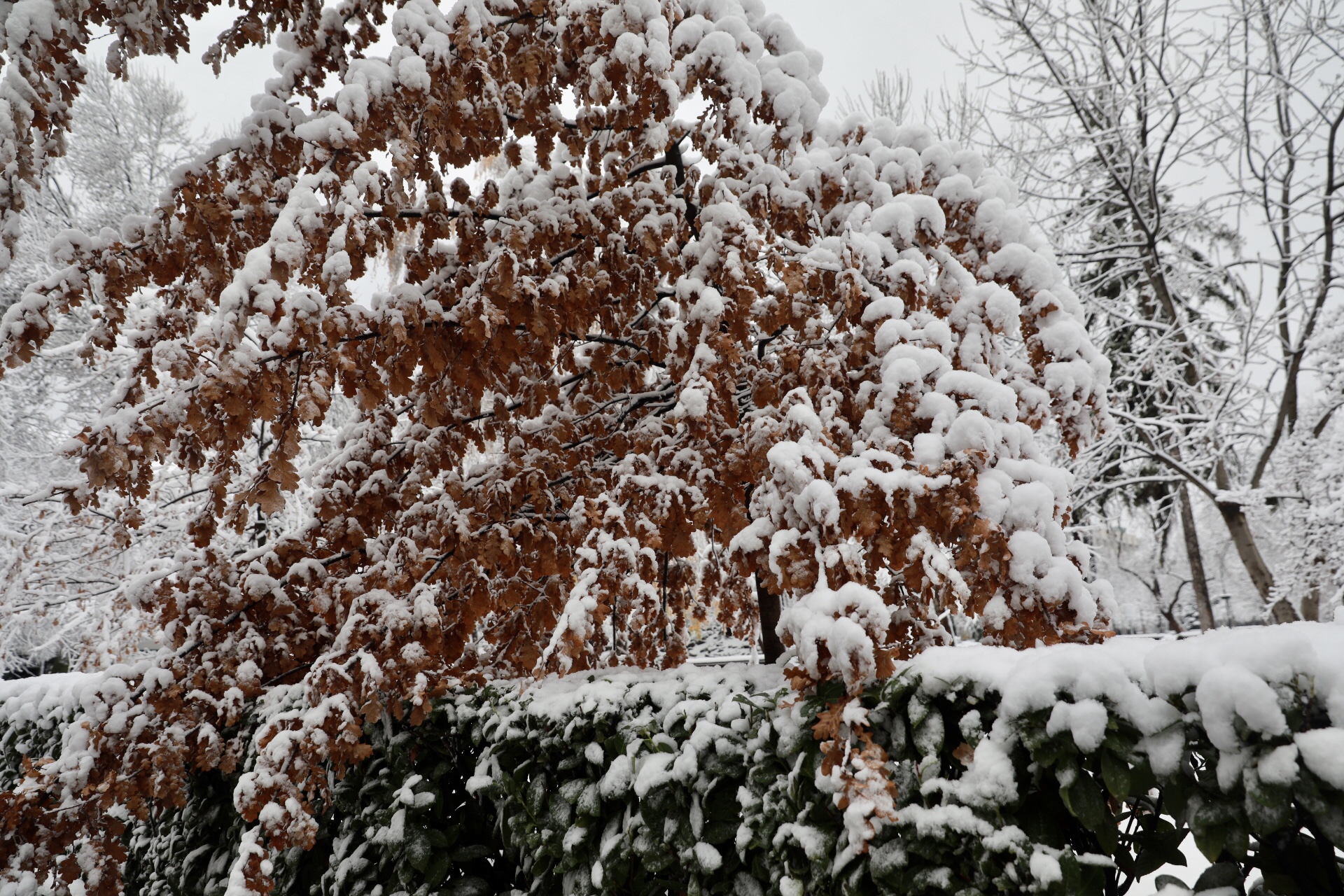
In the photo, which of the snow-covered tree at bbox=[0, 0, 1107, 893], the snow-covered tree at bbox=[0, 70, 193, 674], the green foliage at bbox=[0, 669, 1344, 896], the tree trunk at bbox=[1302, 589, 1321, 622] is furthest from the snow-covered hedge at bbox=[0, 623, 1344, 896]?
the tree trunk at bbox=[1302, 589, 1321, 622]

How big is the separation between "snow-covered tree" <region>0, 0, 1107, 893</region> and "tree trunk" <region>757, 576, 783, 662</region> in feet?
2.21

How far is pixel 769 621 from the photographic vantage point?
3588mm

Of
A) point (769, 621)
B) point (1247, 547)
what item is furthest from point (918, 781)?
point (1247, 547)

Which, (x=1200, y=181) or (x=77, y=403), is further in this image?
(x=77, y=403)

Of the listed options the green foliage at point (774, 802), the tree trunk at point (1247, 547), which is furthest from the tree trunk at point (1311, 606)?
the green foliage at point (774, 802)

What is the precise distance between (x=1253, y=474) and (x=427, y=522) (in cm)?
860

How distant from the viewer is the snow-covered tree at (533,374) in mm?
2043

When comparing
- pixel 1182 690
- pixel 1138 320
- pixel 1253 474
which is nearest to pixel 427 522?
pixel 1182 690

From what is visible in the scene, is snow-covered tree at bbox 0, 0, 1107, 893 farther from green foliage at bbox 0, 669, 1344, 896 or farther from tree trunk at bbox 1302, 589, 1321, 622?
tree trunk at bbox 1302, 589, 1321, 622

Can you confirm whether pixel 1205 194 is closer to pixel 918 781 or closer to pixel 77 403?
pixel 918 781

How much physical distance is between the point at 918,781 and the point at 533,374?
2258 millimetres

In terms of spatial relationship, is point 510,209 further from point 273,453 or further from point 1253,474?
point 1253,474

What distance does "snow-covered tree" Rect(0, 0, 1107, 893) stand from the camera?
6.70 ft

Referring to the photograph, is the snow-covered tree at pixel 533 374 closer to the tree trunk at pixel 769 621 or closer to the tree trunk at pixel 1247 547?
the tree trunk at pixel 769 621
